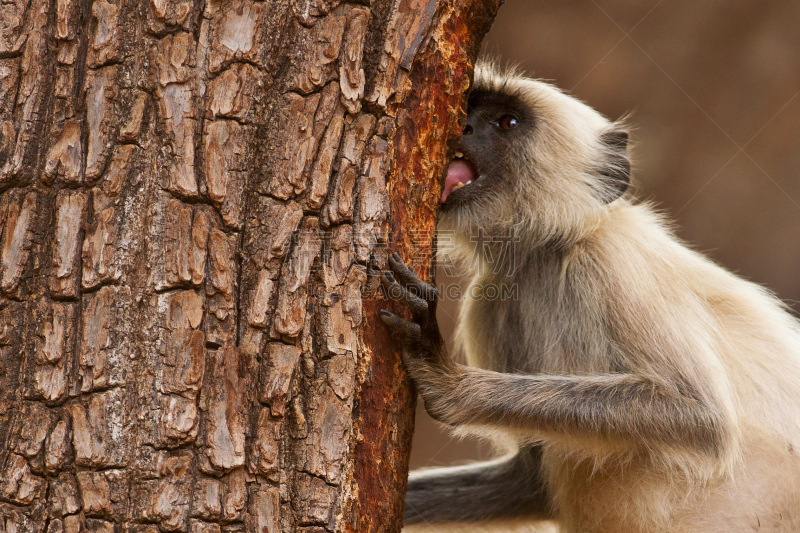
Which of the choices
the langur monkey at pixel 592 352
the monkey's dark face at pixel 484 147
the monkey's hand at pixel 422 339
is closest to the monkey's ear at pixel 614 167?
the langur monkey at pixel 592 352

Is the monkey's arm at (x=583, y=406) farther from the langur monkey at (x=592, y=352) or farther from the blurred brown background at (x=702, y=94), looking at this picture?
the blurred brown background at (x=702, y=94)

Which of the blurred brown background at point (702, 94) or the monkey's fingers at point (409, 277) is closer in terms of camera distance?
the monkey's fingers at point (409, 277)

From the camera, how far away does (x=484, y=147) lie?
2250 millimetres

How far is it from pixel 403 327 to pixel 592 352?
2.29ft

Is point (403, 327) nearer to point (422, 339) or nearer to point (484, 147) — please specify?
point (422, 339)

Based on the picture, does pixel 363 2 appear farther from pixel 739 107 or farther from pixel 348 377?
pixel 739 107

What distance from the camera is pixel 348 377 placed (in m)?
1.45

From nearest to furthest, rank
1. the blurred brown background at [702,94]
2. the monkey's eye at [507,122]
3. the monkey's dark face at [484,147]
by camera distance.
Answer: the monkey's dark face at [484,147], the monkey's eye at [507,122], the blurred brown background at [702,94]

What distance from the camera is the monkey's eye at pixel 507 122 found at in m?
2.33

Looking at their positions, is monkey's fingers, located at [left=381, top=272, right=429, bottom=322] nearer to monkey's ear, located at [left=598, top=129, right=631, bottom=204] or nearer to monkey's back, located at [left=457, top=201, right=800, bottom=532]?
monkey's back, located at [left=457, top=201, right=800, bottom=532]

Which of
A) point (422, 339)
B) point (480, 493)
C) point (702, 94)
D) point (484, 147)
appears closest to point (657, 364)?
point (422, 339)

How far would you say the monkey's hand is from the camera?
1.54 metres

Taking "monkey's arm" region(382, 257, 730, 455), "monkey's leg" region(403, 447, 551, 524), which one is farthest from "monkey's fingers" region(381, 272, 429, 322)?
"monkey's leg" region(403, 447, 551, 524)

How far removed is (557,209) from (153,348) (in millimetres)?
1294
